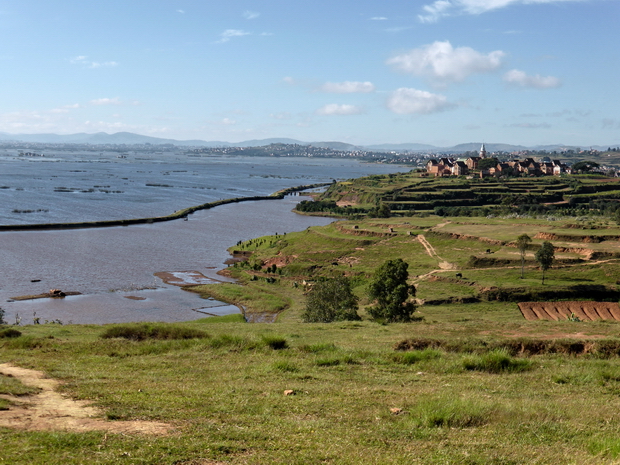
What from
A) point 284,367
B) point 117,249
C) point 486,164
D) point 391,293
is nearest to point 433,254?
point 391,293

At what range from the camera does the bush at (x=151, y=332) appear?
2238cm

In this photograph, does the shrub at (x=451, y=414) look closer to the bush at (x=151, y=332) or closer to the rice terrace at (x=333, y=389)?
the rice terrace at (x=333, y=389)

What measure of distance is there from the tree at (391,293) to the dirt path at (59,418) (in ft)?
79.9

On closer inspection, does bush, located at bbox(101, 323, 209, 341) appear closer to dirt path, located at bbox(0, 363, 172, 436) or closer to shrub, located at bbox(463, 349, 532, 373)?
dirt path, located at bbox(0, 363, 172, 436)

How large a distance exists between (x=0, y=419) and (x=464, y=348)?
46.1 ft

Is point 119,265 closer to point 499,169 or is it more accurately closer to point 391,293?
point 391,293

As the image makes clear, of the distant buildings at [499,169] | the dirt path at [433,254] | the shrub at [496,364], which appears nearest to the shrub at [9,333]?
the shrub at [496,364]

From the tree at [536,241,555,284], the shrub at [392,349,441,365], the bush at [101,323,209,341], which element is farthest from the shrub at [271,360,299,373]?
the tree at [536,241,555,284]

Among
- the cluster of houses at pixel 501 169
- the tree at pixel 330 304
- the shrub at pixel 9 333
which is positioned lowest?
the tree at pixel 330 304

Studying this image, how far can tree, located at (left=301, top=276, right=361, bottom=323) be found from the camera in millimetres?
37031

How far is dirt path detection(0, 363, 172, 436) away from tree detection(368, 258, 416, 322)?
79.9 feet

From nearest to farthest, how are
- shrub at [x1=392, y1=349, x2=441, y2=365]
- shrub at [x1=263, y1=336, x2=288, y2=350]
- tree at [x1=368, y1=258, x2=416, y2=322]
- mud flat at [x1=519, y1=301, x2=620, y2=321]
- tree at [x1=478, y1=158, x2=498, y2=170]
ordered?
shrub at [x1=392, y1=349, x2=441, y2=365], shrub at [x1=263, y1=336, x2=288, y2=350], tree at [x1=368, y1=258, x2=416, y2=322], mud flat at [x1=519, y1=301, x2=620, y2=321], tree at [x1=478, y1=158, x2=498, y2=170]

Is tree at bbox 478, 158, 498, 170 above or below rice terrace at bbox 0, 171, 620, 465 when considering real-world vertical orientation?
above

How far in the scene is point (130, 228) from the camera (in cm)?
9625
